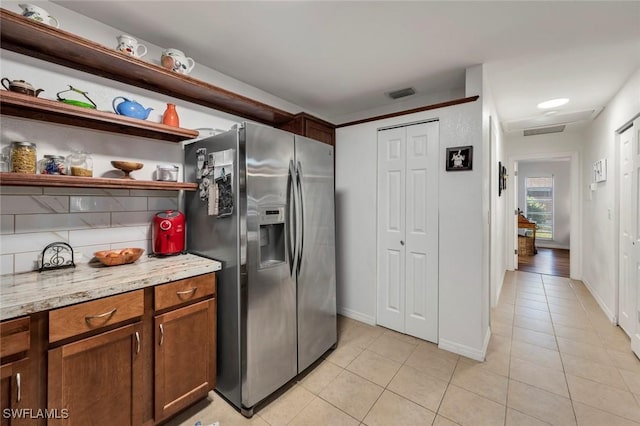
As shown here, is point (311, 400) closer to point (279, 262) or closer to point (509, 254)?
point (279, 262)

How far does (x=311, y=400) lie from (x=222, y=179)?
1.62 m

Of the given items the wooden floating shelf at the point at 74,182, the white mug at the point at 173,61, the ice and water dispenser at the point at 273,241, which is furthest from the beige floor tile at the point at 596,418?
the white mug at the point at 173,61

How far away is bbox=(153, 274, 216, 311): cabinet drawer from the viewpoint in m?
A: 1.45

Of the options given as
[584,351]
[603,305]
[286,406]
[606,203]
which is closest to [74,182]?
[286,406]

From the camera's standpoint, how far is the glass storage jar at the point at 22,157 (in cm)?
133

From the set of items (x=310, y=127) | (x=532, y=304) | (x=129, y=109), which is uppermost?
(x=310, y=127)

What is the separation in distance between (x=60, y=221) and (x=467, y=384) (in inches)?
115

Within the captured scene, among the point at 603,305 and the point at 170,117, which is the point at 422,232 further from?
the point at 603,305

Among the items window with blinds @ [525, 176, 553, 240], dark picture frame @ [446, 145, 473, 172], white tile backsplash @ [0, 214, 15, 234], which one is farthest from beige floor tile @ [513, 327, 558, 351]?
window with blinds @ [525, 176, 553, 240]

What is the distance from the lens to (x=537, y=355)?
2277mm

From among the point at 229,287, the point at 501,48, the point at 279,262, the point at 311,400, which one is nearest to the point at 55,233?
the point at 229,287

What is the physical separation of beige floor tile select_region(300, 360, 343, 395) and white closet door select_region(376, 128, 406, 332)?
0.88m

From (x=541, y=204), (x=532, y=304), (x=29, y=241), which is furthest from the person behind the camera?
(x=541, y=204)

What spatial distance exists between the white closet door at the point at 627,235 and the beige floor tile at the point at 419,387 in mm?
1984
